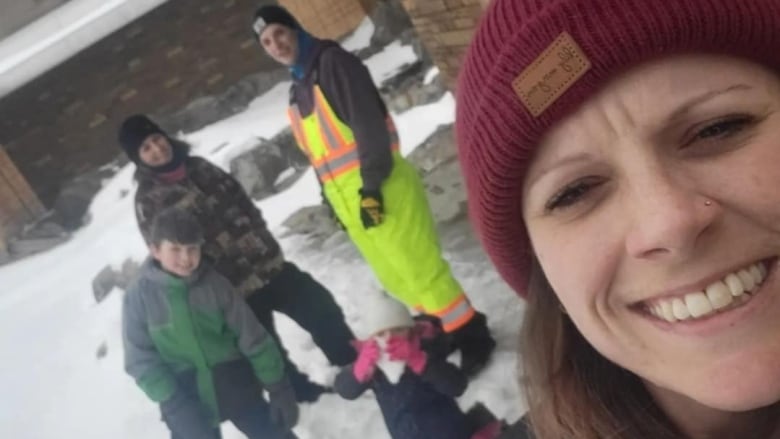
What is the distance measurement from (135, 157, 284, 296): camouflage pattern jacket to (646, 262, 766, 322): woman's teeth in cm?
77

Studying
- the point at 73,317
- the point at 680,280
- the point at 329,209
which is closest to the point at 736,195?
the point at 680,280

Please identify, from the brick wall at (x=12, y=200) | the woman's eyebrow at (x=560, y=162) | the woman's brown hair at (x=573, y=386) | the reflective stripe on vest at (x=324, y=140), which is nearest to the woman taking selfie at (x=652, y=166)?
the woman's eyebrow at (x=560, y=162)

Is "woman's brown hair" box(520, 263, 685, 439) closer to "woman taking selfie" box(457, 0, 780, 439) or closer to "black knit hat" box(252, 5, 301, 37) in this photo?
"woman taking selfie" box(457, 0, 780, 439)

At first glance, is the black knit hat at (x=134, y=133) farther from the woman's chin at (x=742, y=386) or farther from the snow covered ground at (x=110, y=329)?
the woman's chin at (x=742, y=386)

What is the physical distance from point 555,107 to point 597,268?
13 centimetres

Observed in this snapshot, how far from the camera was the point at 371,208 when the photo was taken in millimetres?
1337

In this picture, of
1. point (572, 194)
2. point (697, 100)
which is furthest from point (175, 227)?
point (697, 100)

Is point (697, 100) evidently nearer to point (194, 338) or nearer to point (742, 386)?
point (742, 386)

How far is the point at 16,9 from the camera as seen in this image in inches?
46.2

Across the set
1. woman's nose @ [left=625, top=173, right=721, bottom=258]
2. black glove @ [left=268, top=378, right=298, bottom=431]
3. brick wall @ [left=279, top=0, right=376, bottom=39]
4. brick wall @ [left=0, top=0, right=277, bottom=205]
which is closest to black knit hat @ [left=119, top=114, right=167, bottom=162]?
brick wall @ [left=0, top=0, right=277, bottom=205]

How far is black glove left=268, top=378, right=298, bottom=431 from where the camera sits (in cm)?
125

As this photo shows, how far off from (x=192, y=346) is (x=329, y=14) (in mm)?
566

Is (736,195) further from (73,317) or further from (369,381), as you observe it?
(73,317)

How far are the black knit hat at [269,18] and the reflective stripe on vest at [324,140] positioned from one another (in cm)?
11
